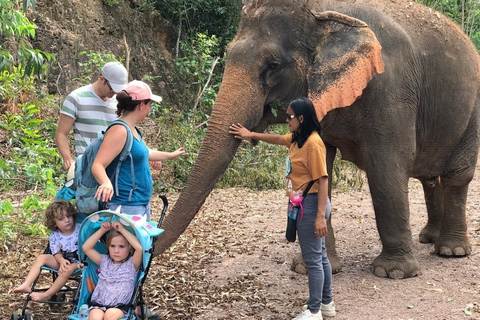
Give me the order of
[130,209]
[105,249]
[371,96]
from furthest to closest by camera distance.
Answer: [371,96] < [105,249] < [130,209]

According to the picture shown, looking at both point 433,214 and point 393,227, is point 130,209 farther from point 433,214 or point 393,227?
point 433,214

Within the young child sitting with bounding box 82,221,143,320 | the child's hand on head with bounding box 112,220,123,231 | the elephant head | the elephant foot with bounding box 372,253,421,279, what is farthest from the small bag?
the elephant foot with bounding box 372,253,421,279

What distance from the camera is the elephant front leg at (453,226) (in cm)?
670

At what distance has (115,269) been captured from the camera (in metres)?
4.15

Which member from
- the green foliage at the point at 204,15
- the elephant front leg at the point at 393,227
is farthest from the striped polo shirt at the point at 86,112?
the green foliage at the point at 204,15

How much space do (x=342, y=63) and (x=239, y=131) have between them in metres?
1.20

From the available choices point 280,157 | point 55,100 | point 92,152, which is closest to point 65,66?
point 55,100

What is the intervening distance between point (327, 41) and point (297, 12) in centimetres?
38

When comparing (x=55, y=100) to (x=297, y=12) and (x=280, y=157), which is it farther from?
(x=297, y=12)

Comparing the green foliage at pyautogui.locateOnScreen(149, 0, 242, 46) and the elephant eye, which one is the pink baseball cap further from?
the green foliage at pyautogui.locateOnScreen(149, 0, 242, 46)

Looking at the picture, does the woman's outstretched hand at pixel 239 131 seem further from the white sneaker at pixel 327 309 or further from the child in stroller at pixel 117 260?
the white sneaker at pixel 327 309

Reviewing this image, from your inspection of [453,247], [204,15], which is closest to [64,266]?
[453,247]

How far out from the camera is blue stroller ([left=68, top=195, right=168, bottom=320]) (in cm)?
403

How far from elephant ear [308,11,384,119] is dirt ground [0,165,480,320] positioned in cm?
169
